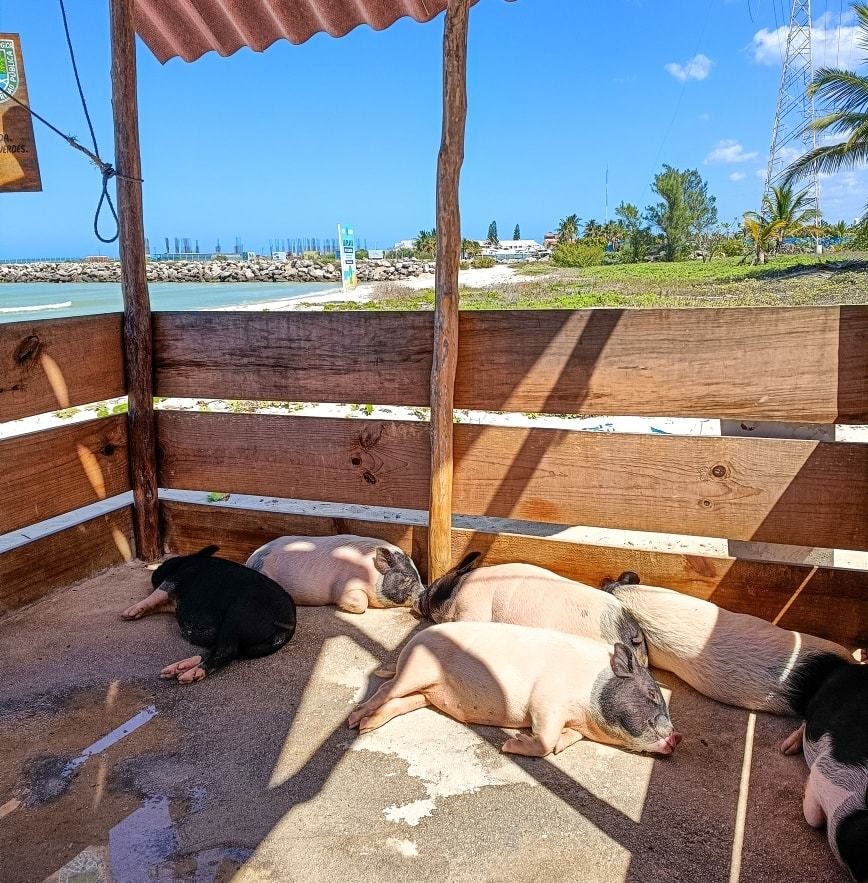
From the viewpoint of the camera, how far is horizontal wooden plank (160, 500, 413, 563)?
4379 millimetres

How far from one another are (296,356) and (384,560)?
1.26 metres

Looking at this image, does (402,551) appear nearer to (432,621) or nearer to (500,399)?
(432,621)

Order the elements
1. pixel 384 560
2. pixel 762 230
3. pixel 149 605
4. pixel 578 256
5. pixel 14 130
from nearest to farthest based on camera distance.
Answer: pixel 149 605
pixel 384 560
pixel 14 130
pixel 762 230
pixel 578 256

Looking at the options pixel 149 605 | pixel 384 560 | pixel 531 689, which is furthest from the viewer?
pixel 384 560

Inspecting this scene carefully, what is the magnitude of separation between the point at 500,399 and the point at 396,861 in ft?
7.50

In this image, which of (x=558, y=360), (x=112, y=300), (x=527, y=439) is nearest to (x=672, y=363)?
(x=558, y=360)

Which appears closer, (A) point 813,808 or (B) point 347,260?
(A) point 813,808

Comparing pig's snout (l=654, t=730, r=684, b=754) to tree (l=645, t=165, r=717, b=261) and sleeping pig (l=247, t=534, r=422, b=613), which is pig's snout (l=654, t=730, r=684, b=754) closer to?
sleeping pig (l=247, t=534, r=422, b=613)

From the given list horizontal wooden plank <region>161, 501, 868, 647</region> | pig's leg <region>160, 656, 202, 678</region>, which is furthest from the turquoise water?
pig's leg <region>160, 656, 202, 678</region>

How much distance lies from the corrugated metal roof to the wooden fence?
1.78 m

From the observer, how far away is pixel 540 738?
2771 millimetres

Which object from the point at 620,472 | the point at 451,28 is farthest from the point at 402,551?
the point at 451,28

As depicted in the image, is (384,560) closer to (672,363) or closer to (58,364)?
(672,363)

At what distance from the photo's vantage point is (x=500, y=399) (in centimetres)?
393
